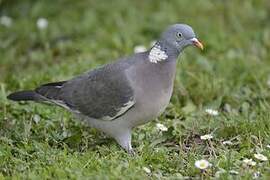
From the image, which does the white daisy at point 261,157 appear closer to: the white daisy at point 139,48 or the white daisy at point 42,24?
the white daisy at point 139,48

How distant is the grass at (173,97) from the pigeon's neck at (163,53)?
61 cm

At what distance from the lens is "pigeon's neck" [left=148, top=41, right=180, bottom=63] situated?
5254mm

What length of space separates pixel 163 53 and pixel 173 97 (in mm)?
1330

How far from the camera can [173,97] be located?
21.5 feet

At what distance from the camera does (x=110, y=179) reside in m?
4.42

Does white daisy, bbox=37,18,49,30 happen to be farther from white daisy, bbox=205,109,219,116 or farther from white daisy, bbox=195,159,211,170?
white daisy, bbox=195,159,211,170

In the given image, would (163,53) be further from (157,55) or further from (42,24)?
(42,24)

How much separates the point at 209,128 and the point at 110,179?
1457 millimetres

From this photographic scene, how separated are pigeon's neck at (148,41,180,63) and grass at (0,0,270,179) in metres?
0.61

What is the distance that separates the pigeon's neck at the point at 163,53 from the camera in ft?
17.2

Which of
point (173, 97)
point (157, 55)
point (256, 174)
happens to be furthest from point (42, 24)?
point (256, 174)

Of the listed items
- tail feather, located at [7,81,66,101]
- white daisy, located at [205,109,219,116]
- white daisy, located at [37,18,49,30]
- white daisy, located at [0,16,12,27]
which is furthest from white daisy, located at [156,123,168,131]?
white daisy, located at [0,16,12,27]

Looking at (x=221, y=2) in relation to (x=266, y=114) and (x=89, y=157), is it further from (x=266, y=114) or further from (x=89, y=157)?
(x=89, y=157)

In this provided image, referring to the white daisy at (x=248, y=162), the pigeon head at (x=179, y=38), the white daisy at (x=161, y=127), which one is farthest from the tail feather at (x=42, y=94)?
the white daisy at (x=248, y=162)
